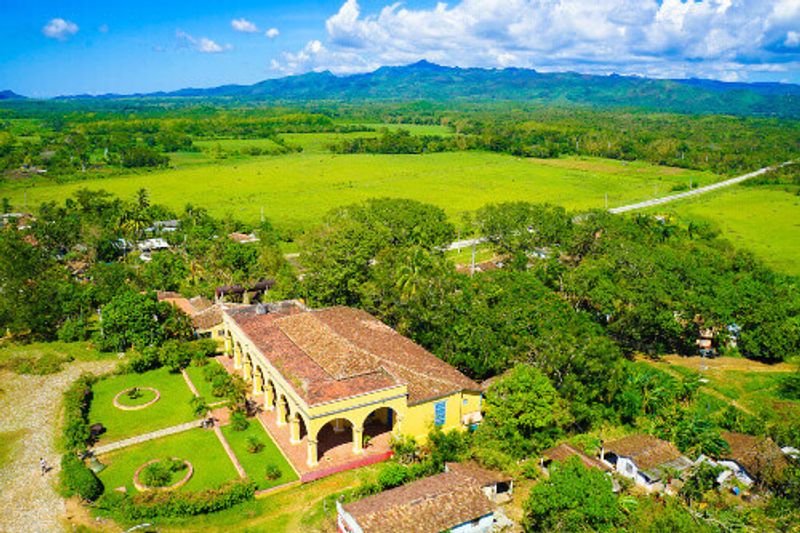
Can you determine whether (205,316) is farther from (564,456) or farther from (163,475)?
(564,456)

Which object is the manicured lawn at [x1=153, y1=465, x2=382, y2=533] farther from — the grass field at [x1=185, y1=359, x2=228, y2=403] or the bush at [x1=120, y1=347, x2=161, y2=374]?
the bush at [x1=120, y1=347, x2=161, y2=374]

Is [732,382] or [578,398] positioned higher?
[578,398]

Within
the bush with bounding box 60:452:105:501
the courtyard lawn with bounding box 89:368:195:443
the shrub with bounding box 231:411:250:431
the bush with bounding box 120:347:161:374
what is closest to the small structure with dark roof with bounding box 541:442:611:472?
the shrub with bounding box 231:411:250:431

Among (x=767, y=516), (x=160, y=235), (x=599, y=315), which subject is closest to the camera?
(x=767, y=516)

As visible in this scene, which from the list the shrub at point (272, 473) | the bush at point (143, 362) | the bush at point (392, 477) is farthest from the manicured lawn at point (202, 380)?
the bush at point (392, 477)

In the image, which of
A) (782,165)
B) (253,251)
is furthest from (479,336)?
(782,165)

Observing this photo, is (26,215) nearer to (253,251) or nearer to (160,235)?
(160,235)

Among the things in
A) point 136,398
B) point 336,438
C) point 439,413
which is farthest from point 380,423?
point 136,398

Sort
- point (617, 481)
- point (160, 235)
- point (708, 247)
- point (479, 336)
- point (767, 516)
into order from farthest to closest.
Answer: point (160, 235) → point (708, 247) → point (479, 336) → point (617, 481) → point (767, 516)
